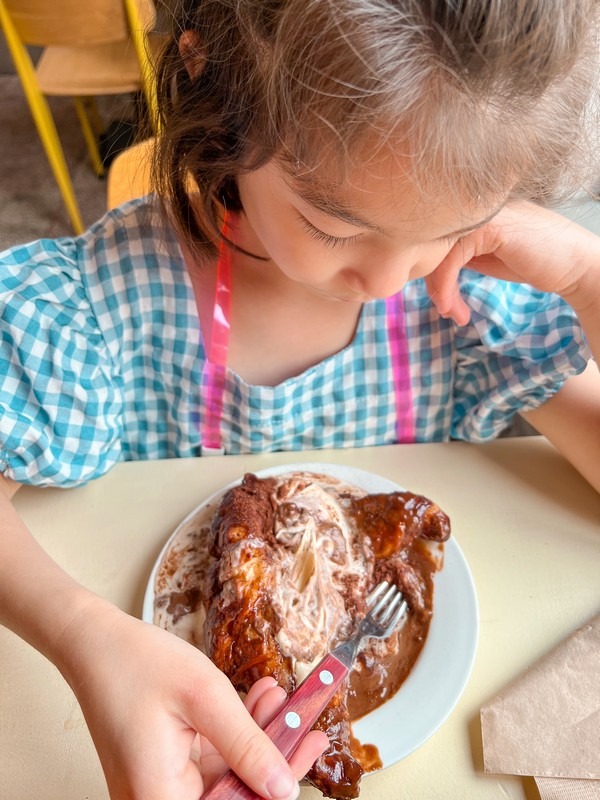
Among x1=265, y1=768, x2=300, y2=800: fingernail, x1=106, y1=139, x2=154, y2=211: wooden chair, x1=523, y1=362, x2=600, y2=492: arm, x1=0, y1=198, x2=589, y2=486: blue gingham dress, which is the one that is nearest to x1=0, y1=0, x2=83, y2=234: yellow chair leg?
x1=106, y1=139, x2=154, y2=211: wooden chair

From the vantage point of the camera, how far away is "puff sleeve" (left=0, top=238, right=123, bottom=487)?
693mm

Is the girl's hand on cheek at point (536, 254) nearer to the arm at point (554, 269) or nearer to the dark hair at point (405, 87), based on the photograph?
the arm at point (554, 269)

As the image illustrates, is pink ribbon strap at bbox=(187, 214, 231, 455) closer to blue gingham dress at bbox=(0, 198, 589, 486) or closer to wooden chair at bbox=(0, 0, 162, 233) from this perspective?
blue gingham dress at bbox=(0, 198, 589, 486)

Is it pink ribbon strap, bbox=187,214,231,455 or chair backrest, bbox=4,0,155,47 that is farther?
chair backrest, bbox=4,0,155,47

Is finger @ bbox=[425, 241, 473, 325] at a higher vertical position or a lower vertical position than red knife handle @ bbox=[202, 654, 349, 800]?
higher

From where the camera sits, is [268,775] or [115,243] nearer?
[268,775]

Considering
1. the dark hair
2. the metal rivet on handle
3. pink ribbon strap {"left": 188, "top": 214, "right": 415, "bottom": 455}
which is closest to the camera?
the dark hair

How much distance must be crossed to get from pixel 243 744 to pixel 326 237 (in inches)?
15.6

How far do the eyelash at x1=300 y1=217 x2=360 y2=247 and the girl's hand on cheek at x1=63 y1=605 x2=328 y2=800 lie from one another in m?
0.36

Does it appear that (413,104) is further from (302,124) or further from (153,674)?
(153,674)

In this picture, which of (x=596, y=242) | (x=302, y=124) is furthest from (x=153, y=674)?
(x=596, y=242)

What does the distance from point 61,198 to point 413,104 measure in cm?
221

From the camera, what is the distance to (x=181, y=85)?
0.60 meters

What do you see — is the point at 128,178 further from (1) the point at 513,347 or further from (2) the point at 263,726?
(2) the point at 263,726
